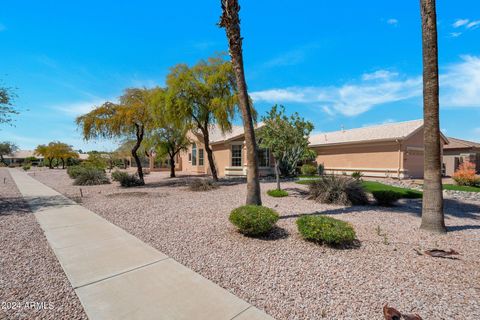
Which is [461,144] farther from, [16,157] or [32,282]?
[16,157]

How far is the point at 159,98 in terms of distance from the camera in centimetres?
1541

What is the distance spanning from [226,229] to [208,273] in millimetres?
2298

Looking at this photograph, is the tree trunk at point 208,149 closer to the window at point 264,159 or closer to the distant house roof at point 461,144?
the window at point 264,159

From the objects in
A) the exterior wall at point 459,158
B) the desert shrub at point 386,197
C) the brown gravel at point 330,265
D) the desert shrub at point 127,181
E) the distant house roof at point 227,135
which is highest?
the distant house roof at point 227,135

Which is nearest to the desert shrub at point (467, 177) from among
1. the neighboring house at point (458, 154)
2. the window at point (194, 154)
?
the neighboring house at point (458, 154)

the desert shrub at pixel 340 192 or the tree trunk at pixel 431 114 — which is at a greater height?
the tree trunk at pixel 431 114

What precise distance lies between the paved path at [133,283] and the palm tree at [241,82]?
3513 mm

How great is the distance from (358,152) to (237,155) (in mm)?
10957

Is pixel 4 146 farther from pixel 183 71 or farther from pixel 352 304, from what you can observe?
pixel 352 304

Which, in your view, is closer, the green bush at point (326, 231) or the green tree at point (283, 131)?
the green bush at point (326, 231)

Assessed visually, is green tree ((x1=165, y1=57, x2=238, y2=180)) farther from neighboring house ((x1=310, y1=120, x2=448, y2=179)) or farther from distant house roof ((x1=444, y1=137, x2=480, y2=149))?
distant house roof ((x1=444, y1=137, x2=480, y2=149))

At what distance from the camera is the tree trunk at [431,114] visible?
19.8 feet

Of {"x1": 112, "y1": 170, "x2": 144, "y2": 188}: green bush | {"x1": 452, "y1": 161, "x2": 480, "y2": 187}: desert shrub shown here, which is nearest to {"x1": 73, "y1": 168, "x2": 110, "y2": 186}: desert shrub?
{"x1": 112, "y1": 170, "x2": 144, "y2": 188}: green bush

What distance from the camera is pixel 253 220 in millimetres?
5438
